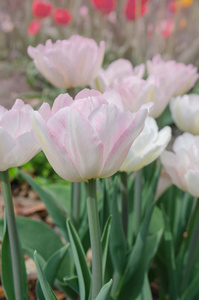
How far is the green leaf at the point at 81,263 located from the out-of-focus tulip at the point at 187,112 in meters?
0.45

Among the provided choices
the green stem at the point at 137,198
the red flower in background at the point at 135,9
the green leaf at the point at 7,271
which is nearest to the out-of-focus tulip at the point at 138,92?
the green stem at the point at 137,198

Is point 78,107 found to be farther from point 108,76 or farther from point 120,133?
point 108,76

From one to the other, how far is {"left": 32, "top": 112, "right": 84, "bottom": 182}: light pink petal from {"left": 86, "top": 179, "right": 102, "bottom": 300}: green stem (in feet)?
0.12

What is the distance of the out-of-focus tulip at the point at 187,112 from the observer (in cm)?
102

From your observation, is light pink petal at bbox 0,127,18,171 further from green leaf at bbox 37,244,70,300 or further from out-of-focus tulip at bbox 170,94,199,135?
out-of-focus tulip at bbox 170,94,199,135

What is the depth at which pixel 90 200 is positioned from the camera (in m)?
0.60

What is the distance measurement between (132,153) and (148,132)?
0.20 ft

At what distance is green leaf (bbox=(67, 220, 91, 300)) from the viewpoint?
0.73 m

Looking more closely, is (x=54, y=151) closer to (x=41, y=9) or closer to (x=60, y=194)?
(x=60, y=194)

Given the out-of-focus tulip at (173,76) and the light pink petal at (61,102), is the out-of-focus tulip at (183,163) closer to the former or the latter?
the out-of-focus tulip at (173,76)

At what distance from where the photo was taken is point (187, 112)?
1024mm

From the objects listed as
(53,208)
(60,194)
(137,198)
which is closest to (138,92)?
(137,198)

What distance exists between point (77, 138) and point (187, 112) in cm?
55

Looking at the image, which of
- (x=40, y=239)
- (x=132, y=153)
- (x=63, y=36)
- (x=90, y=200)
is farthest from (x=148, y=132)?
(x=63, y=36)
